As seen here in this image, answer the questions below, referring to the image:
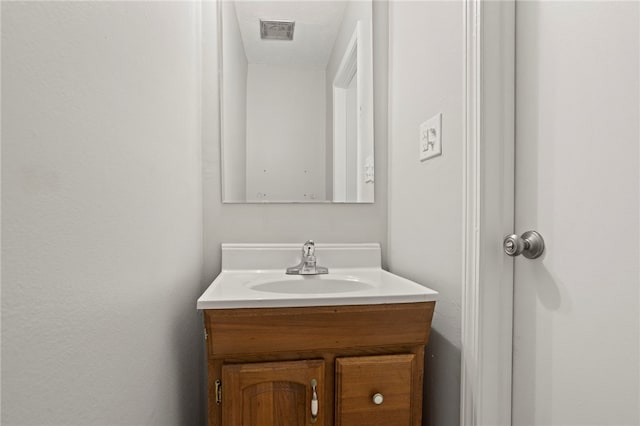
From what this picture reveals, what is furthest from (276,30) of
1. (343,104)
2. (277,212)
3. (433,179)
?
(433,179)

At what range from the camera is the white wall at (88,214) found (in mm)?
345

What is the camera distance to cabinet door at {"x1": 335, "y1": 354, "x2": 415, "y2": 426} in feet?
2.67

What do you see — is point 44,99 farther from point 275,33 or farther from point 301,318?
point 275,33

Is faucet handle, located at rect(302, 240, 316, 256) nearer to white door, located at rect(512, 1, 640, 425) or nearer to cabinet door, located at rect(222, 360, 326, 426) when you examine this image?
cabinet door, located at rect(222, 360, 326, 426)

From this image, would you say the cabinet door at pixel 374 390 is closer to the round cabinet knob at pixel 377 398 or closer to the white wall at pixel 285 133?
the round cabinet knob at pixel 377 398

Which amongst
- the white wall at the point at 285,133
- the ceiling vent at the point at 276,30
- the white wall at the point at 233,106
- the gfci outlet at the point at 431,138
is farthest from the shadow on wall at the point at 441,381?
the ceiling vent at the point at 276,30

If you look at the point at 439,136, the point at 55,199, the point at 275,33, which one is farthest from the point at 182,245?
the point at 275,33

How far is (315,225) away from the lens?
129 centimetres

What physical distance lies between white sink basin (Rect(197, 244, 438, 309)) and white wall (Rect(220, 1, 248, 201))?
0.25 metres

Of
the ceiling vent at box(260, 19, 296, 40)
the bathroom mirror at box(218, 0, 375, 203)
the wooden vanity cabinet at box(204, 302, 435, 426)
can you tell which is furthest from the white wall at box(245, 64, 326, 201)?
the wooden vanity cabinet at box(204, 302, 435, 426)

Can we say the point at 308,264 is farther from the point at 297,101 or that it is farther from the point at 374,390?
the point at 297,101

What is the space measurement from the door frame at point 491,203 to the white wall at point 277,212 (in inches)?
21.6

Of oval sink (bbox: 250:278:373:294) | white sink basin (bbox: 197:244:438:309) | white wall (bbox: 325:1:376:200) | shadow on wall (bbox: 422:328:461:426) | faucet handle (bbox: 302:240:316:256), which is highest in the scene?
white wall (bbox: 325:1:376:200)

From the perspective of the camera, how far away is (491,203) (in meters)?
0.76
